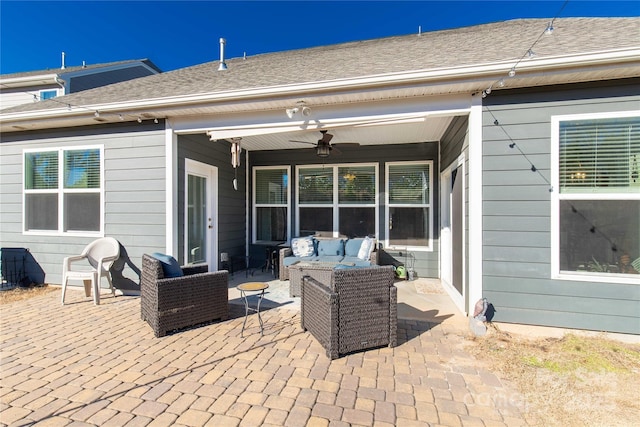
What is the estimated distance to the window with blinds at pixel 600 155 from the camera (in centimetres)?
303

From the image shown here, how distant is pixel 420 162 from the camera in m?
6.15

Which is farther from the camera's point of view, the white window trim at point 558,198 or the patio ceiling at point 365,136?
the patio ceiling at point 365,136

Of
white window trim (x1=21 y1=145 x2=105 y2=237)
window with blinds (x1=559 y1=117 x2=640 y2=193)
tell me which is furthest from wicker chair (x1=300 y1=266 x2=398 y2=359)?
white window trim (x1=21 y1=145 x2=105 y2=237)

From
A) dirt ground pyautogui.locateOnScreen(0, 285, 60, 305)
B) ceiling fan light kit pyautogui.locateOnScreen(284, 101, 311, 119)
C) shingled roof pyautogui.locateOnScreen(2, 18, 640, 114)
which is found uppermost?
shingled roof pyautogui.locateOnScreen(2, 18, 640, 114)

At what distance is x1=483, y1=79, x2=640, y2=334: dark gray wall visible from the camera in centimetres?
307

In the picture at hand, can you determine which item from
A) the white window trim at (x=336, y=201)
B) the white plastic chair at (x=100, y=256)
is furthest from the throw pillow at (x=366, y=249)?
the white plastic chair at (x=100, y=256)

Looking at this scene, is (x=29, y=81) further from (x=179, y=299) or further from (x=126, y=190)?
(x=179, y=299)

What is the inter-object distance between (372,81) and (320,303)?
2576 mm

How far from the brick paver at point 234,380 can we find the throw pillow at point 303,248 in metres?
2.50

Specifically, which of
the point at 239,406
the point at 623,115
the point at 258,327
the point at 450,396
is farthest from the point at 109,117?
the point at 623,115

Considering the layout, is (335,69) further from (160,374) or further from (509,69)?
(160,374)

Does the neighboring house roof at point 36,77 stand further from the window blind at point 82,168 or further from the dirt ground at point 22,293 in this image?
the dirt ground at point 22,293

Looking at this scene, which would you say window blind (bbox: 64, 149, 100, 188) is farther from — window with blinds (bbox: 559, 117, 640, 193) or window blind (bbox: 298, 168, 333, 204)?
window with blinds (bbox: 559, 117, 640, 193)

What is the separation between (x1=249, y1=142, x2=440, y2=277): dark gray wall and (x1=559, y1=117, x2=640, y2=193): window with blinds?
282cm
